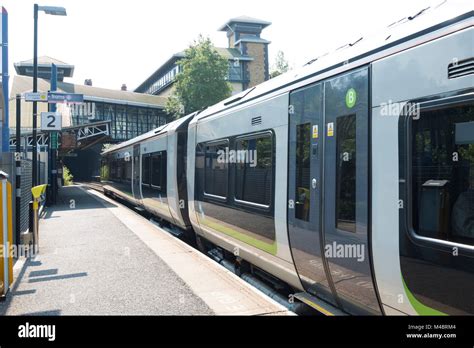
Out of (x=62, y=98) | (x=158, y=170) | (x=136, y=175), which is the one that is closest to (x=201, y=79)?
(x=136, y=175)

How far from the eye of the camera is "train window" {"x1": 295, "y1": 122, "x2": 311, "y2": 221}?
430 cm

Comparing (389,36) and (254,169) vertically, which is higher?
(389,36)

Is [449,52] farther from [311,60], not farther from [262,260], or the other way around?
A: [262,260]

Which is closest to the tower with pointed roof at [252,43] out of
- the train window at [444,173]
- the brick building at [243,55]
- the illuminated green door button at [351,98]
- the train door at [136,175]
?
the brick building at [243,55]

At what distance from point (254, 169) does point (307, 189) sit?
4.63 feet

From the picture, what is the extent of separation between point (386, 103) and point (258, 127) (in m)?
2.35

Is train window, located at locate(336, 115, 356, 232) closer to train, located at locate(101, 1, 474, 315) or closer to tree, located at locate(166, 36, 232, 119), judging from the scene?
train, located at locate(101, 1, 474, 315)

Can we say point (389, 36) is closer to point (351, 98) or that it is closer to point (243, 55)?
point (351, 98)

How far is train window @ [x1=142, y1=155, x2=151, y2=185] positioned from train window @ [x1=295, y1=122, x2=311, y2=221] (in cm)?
889

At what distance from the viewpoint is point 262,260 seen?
218 inches

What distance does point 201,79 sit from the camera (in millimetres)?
33656

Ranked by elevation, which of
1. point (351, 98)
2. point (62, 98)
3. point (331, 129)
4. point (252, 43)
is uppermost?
point (252, 43)

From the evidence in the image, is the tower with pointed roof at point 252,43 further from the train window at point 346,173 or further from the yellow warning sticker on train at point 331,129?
the train window at point 346,173
